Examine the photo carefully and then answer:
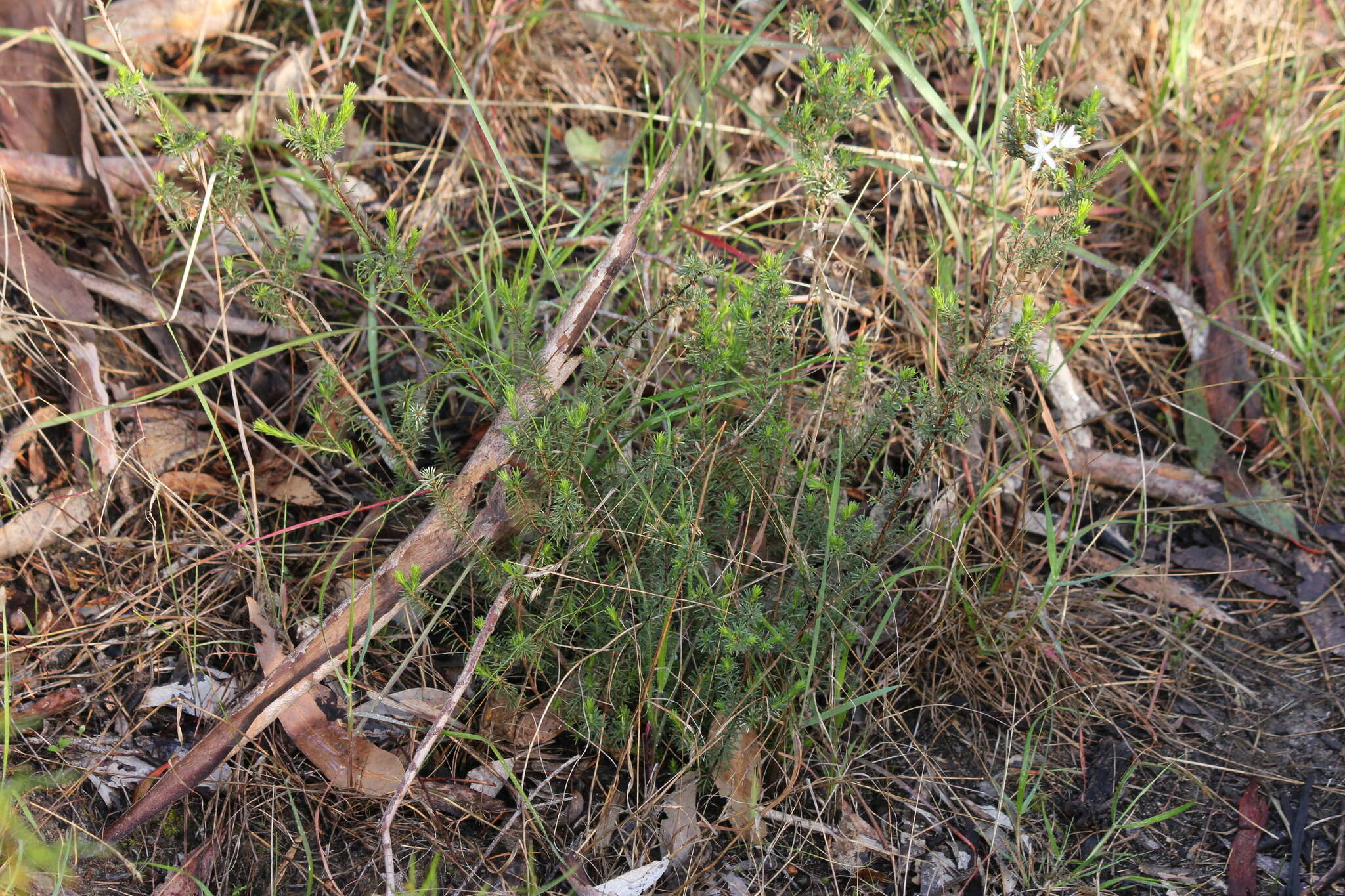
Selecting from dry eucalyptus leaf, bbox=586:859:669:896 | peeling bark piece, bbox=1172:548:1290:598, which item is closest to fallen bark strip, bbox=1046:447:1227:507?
peeling bark piece, bbox=1172:548:1290:598

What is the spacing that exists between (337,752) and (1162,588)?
2.12 metres

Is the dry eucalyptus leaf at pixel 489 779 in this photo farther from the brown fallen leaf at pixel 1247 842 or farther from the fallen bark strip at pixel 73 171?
the fallen bark strip at pixel 73 171

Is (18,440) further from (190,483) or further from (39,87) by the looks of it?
(39,87)

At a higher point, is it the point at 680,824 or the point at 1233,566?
the point at 680,824

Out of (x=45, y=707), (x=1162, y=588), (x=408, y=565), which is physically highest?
(x=408, y=565)

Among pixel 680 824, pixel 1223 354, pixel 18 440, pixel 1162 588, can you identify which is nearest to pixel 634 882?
pixel 680 824

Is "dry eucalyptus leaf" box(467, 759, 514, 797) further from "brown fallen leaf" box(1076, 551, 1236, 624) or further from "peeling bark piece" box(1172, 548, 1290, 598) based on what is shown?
"peeling bark piece" box(1172, 548, 1290, 598)

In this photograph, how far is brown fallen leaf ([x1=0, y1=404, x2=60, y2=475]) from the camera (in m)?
2.28

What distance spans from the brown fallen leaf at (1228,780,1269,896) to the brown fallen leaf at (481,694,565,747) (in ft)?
4.79

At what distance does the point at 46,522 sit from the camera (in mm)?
2270

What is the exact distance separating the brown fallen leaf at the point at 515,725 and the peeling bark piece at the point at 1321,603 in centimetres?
197

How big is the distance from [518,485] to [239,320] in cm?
129

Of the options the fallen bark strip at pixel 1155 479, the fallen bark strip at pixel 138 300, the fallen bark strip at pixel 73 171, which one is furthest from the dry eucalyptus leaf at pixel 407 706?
the fallen bark strip at pixel 1155 479

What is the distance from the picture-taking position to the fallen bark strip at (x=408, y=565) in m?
1.87
